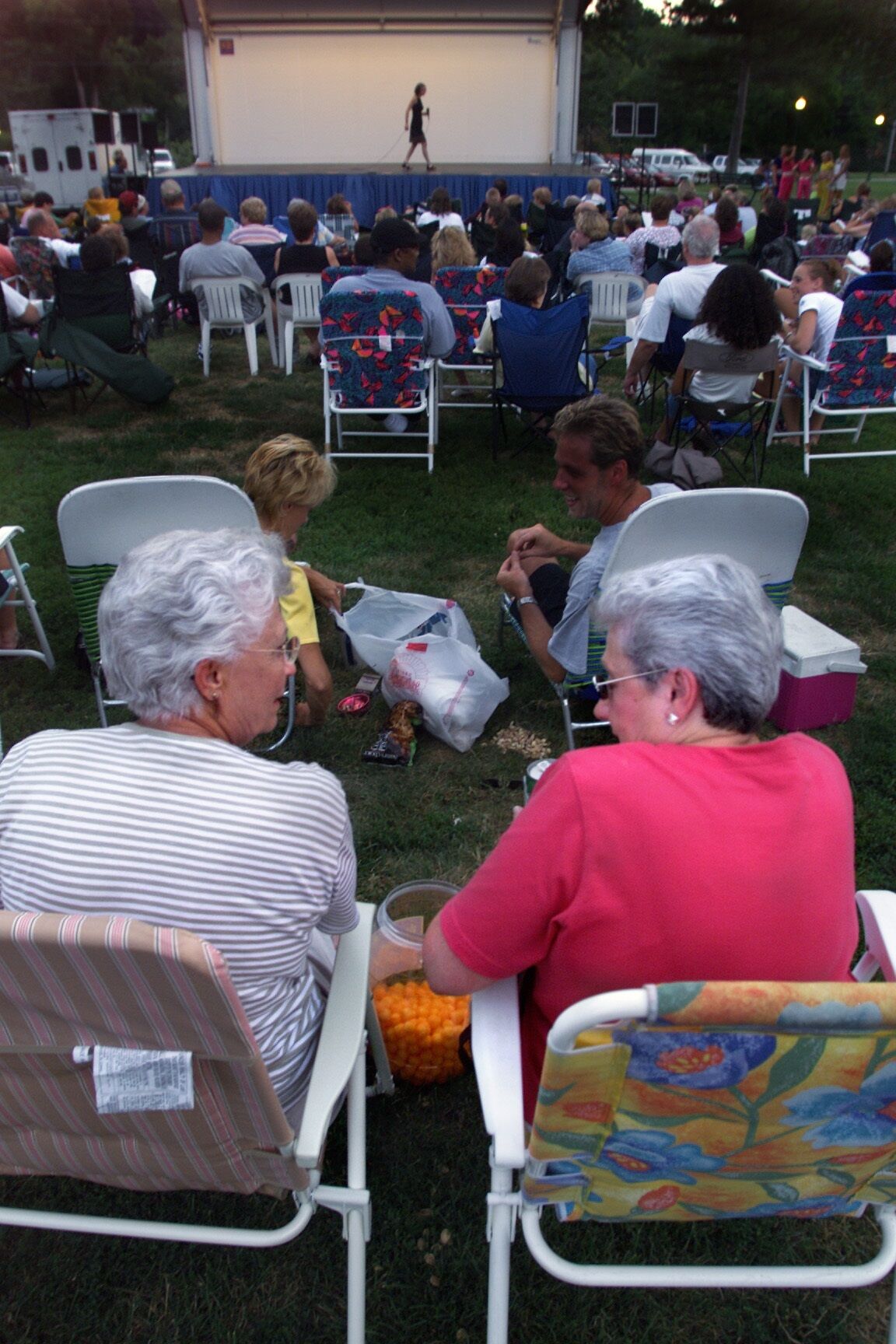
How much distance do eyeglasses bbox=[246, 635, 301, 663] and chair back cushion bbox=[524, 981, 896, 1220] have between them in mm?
774

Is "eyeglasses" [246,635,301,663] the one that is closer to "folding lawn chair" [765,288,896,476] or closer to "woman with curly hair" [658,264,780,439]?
"woman with curly hair" [658,264,780,439]

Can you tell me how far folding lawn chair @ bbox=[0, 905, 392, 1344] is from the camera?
0.98m

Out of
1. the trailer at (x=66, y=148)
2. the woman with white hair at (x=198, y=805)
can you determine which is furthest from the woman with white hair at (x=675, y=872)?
the trailer at (x=66, y=148)

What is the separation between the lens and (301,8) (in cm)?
1997

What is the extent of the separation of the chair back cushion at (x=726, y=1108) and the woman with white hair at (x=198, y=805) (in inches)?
17.1

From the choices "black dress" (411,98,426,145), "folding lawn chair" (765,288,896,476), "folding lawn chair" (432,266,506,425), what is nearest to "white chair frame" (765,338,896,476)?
"folding lawn chair" (765,288,896,476)

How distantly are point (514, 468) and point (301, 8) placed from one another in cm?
1974

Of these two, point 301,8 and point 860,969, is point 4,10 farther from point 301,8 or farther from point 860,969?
point 860,969

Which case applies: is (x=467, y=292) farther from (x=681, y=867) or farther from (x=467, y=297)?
(x=681, y=867)

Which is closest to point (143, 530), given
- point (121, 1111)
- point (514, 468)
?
point (121, 1111)

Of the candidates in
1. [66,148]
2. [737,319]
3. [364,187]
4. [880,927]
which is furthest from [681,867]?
[66,148]

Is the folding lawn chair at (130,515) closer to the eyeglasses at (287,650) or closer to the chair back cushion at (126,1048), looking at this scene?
the eyeglasses at (287,650)

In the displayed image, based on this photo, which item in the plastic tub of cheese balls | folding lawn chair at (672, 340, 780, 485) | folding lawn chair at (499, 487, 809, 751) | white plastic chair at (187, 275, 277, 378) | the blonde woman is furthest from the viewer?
white plastic chair at (187, 275, 277, 378)

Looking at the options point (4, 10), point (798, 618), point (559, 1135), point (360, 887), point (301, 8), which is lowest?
point (360, 887)
